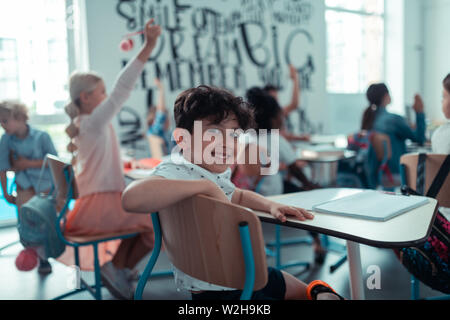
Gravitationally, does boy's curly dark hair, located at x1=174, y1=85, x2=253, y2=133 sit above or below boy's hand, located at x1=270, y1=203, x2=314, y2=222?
above

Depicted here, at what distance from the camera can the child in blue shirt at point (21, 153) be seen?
158 cm

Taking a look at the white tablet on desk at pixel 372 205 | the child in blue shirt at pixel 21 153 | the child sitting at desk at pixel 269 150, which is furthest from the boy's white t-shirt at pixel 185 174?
the child sitting at desk at pixel 269 150

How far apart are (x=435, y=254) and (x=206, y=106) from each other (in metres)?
0.96

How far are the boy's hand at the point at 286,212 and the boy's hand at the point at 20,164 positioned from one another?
3.50 ft

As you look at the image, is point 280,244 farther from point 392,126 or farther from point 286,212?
point 286,212

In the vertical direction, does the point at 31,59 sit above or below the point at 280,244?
above

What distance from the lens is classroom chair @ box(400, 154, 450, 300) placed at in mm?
1519

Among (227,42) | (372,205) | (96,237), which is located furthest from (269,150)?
(227,42)

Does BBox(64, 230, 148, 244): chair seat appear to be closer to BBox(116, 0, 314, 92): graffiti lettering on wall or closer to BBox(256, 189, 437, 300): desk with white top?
BBox(256, 189, 437, 300): desk with white top

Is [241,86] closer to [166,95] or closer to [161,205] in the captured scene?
[166,95]

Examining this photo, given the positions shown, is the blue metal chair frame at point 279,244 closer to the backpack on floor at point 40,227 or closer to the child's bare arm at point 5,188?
the backpack on floor at point 40,227

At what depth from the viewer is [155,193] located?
0.85 metres

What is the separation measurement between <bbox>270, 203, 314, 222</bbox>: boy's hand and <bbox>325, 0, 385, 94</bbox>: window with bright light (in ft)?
15.1

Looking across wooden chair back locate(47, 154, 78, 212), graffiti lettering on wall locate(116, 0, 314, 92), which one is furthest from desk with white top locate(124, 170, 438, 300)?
graffiti lettering on wall locate(116, 0, 314, 92)
